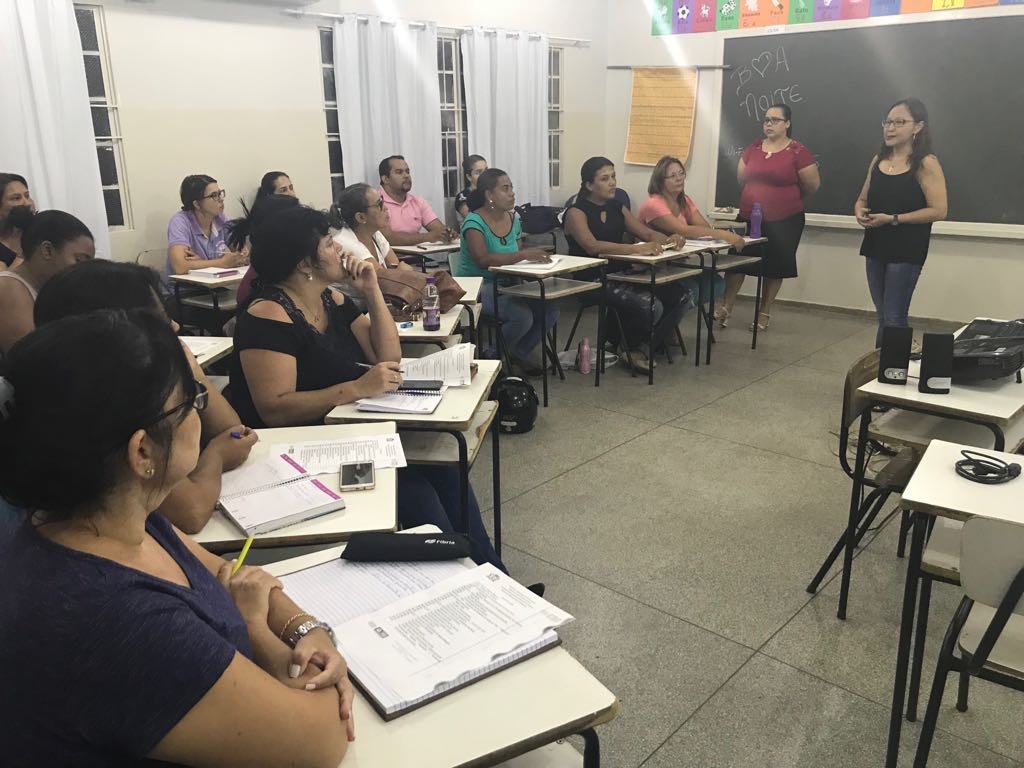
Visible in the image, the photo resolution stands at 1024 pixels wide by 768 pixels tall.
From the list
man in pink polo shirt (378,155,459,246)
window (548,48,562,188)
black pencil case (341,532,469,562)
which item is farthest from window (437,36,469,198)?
black pencil case (341,532,469,562)

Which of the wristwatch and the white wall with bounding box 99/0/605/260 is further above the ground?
the white wall with bounding box 99/0/605/260

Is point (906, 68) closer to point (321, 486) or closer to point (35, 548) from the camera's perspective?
point (321, 486)

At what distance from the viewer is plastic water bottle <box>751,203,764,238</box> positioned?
5.87 metres

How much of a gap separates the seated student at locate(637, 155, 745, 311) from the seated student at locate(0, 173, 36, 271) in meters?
3.78

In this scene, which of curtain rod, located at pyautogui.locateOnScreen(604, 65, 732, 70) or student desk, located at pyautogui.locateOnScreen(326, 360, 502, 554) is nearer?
student desk, located at pyautogui.locateOnScreen(326, 360, 502, 554)

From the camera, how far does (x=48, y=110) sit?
14.0 ft

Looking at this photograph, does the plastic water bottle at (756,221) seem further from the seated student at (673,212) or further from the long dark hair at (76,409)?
the long dark hair at (76,409)

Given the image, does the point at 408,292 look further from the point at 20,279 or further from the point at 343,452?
the point at 343,452

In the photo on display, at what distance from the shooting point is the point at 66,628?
837mm

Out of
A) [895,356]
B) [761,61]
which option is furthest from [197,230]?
[761,61]

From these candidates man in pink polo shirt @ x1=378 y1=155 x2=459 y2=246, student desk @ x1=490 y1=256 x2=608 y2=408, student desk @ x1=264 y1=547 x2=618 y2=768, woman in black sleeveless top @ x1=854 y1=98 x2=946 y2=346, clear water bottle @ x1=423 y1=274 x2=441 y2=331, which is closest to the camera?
→ student desk @ x1=264 y1=547 x2=618 y2=768

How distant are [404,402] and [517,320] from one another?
96.5 inches

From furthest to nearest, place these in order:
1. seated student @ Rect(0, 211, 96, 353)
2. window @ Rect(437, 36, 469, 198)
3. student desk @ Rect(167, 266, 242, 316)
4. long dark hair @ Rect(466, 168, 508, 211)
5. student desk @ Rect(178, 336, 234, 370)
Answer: window @ Rect(437, 36, 469, 198) < long dark hair @ Rect(466, 168, 508, 211) < student desk @ Rect(167, 266, 242, 316) < student desk @ Rect(178, 336, 234, 370) < seated student @ Rect(0, 211, 96, 353)

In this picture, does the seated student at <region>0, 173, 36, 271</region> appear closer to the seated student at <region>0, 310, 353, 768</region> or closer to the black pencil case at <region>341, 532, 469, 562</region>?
the black pencil case at <region>341, 532, 469, 562</region>
